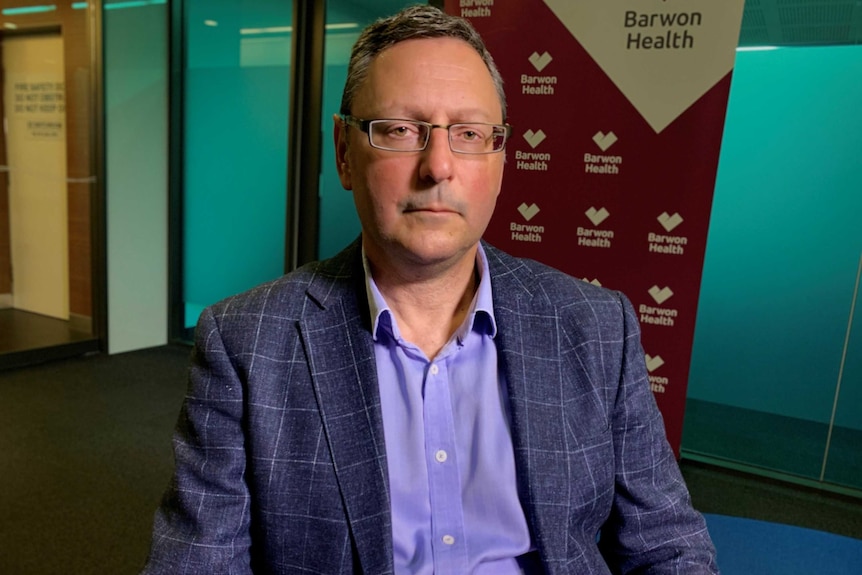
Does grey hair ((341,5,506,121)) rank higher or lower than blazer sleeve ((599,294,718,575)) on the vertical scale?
higher

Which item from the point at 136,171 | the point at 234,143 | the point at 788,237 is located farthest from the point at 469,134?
the point at 136,171

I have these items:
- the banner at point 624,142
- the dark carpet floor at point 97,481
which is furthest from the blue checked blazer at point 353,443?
the dark carpet floor at point 97,481

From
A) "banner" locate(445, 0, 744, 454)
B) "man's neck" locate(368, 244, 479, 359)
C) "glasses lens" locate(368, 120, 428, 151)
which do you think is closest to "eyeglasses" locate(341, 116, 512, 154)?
"glasses lens" locate(368, 120, 428, 151)

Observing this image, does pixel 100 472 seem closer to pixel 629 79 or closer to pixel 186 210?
pixel 186 210

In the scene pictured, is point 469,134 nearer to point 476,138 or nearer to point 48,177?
point 476,138

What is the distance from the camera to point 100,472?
329cm

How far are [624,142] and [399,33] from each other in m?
1.73

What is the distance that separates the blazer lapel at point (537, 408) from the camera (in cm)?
111

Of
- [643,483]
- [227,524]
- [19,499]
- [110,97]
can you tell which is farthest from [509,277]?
[110,97]

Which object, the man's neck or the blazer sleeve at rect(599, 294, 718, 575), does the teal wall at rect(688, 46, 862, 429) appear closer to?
the blazer sleeve at rect(599, 294, 718, 575)

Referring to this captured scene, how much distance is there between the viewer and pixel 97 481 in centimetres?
320

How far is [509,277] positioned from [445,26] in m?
0.47

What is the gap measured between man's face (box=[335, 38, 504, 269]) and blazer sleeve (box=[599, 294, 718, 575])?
0.40m

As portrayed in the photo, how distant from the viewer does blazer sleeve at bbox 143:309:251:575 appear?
1.06 m
